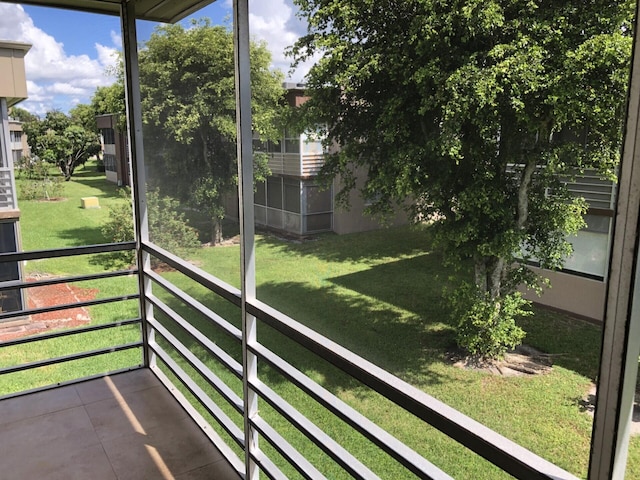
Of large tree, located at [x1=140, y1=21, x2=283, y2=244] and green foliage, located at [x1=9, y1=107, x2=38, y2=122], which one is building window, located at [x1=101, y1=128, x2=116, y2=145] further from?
green foliage, located at [x1=9, y1=107, x2=38, y2=122]

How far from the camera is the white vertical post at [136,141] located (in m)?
2.42

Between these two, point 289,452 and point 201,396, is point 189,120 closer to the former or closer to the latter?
point 201,396

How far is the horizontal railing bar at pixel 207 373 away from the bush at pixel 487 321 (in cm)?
400

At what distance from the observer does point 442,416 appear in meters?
0.86

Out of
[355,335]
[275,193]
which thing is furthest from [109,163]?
[355,335]

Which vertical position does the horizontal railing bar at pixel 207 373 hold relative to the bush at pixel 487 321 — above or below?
above

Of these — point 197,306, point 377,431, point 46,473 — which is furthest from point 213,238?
point 377,431

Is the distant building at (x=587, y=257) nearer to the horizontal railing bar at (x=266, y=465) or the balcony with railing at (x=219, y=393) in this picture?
the balcony with railing at (x=219, y=393)

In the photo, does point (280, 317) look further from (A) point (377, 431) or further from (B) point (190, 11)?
(B) point (190, 11)

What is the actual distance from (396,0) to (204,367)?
4.72 meters

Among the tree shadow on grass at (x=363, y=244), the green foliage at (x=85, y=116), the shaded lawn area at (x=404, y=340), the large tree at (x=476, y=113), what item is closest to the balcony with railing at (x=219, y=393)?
the shaded lawn area at (x=404, y=340)

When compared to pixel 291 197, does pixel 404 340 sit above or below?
below

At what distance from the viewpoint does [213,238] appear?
2850mm

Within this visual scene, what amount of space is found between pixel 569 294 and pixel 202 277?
2.75 metres
